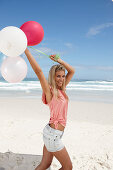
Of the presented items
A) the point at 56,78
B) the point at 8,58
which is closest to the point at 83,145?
the point at 56,78

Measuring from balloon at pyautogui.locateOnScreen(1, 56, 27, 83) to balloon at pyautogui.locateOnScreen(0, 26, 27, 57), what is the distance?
0.23 m

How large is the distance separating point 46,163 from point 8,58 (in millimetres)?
1504

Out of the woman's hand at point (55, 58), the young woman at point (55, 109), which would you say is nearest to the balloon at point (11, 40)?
the young woman at point (55, 109)

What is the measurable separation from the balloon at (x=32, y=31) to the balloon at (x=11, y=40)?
0.30 metres

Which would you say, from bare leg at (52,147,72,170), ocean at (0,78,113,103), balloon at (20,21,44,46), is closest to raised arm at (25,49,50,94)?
balloon at (20,21,44,46)

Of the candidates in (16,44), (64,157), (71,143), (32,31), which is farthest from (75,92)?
(16,44)

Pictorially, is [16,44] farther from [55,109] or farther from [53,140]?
[53,140]

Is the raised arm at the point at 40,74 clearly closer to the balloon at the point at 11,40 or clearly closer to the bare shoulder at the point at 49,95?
the bare shoulder at the point at 49,95

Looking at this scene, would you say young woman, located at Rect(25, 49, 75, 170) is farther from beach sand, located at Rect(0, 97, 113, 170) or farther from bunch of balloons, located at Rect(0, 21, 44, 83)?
beach sand, located at Rect(0, 97, 113, 170)

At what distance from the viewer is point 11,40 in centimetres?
225

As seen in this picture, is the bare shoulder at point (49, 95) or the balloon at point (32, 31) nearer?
the bare shoulder at point (49, 95)

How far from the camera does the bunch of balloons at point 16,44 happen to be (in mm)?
2250

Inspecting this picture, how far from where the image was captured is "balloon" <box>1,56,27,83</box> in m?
2.50

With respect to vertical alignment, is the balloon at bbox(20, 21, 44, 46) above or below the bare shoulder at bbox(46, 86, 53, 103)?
above
